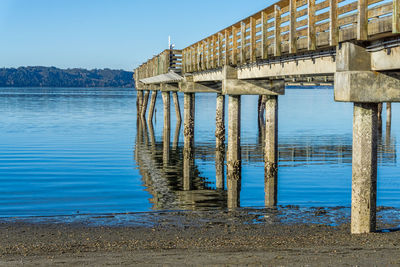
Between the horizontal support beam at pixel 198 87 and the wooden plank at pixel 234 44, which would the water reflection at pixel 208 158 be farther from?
the wooden plank at pixel 234 44

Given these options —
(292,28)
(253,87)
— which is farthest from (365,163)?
(253,87)

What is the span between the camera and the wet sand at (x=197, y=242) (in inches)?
343

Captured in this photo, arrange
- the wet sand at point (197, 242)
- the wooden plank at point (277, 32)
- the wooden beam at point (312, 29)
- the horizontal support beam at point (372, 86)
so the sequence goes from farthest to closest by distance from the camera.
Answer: the wooden plank at point (277, 32) → the wooden beam at point (312, 29) → the horizontal support beam at point (372, 86) → the wet sand at point (197, 242)

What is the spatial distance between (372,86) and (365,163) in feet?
4.50

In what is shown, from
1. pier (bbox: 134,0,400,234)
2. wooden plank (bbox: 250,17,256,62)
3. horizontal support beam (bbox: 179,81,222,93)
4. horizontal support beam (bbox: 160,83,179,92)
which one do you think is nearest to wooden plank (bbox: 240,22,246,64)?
pier (bbox: 134,0,400,234)

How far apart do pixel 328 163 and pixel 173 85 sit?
49.8 feet

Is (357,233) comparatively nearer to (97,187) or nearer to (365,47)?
(365,47)

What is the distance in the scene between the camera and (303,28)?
47.3 ft

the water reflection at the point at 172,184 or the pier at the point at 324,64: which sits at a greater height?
the pier at the point at 324,64

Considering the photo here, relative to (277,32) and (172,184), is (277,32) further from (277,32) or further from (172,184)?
(172,184)

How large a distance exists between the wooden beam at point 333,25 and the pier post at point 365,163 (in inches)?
55.0

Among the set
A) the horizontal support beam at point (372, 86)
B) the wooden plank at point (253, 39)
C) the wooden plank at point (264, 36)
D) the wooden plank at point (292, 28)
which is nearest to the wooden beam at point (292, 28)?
the wooden plank at point (292, 28)

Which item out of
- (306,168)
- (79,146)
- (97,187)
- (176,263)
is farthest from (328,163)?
(176,263)

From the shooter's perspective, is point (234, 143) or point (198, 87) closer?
point (234, 143)
